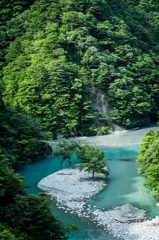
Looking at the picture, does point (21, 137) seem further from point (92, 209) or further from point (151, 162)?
point (151, 162)

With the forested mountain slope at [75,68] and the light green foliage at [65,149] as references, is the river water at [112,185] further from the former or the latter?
the forested mountain slope at [75,68]

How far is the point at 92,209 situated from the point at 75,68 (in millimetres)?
29472

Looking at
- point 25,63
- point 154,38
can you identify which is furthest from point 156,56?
point 25,63

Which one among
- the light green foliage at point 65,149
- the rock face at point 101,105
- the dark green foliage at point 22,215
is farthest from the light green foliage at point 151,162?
the rock face at point 101,105

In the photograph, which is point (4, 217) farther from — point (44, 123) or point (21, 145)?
point (44, 123)

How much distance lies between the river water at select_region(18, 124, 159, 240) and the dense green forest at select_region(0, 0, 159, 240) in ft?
8.40

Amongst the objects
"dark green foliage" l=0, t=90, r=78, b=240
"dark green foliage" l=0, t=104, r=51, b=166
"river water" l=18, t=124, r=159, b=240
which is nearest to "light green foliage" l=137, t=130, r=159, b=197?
"river water" l=18, t=124, r=159, b=240

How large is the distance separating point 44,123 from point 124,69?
65.6 feet

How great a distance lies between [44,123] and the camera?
3531cm

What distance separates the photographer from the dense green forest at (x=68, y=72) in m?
35.8

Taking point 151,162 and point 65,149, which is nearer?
point 151,162

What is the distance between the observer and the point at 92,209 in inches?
582

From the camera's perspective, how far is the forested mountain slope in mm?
37219

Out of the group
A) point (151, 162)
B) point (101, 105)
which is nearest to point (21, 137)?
point (151, 162)
